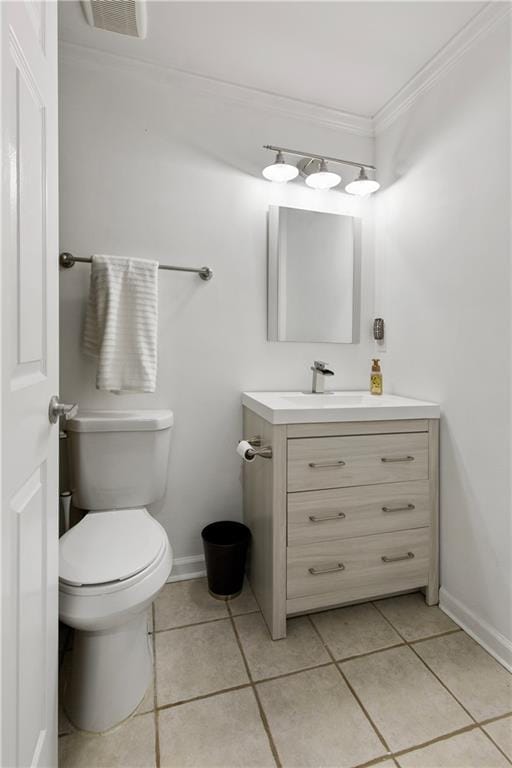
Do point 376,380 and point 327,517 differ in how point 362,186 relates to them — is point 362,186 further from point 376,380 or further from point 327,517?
point 327,517

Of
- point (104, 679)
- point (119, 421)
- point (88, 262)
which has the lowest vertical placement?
point (104, 679)

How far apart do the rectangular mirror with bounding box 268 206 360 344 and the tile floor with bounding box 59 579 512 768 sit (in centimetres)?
129

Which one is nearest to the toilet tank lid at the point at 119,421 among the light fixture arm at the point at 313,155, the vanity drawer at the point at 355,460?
the vanity drawer at the point at 355,460

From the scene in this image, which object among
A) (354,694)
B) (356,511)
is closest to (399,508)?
(356,511)

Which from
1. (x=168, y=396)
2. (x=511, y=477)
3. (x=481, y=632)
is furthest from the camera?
(x=168, y=396)

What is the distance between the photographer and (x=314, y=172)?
190 cm

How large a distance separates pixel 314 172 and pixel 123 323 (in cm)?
123

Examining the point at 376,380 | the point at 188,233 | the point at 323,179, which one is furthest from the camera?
the point at 376,380

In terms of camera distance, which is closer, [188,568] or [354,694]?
[354,694]

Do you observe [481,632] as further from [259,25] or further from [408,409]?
[259,25]

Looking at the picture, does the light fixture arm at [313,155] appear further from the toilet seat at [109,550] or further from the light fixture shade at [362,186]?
the toilet seat at [109,550]

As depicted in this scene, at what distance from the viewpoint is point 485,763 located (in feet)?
3.24

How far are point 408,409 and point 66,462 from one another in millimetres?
1447

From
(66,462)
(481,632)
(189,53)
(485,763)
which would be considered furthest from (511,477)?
(189,53)
